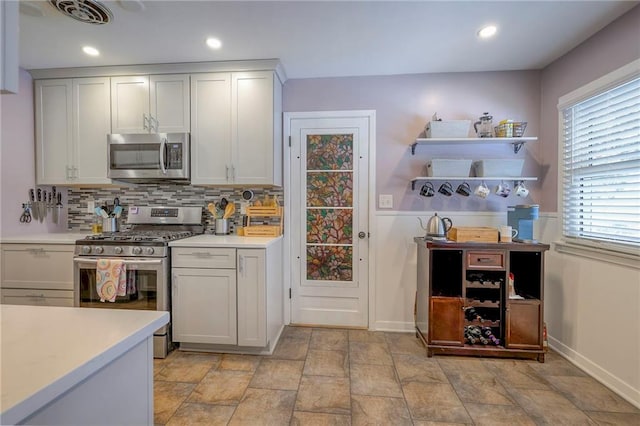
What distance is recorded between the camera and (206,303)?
7.68ft

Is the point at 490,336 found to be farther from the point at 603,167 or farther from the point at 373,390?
the point at 603,167

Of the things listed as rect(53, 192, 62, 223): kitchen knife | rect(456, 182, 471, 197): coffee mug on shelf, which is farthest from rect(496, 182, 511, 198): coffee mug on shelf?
rect(53, 192, 62, 223): kitchen knife

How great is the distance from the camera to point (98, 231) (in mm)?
2951

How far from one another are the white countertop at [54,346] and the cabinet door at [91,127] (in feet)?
7.60

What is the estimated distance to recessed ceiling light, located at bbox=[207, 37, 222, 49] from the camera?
223 cm

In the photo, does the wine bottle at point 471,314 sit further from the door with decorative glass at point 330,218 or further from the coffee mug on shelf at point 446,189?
the coffee mug on shelf at point 446,189

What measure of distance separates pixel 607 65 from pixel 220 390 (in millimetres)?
3408

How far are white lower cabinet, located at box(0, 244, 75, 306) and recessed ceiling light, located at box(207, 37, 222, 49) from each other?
1956 mm

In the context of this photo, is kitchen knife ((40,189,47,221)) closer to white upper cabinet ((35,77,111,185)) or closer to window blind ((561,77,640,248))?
white upper cabinet ((35,77,111,185))

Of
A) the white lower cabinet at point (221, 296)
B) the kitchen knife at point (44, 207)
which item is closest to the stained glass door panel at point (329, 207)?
the white lower cabinet at point (221, 296)

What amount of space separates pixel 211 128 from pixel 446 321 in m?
2.56

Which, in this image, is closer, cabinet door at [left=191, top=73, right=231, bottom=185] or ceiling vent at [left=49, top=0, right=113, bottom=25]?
ceiling vent at [left=49, top=0, right=113, bottom=25]

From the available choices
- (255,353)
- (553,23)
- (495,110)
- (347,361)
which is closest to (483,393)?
(347,361)

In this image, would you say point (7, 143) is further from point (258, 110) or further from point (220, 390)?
point (220, 390)
